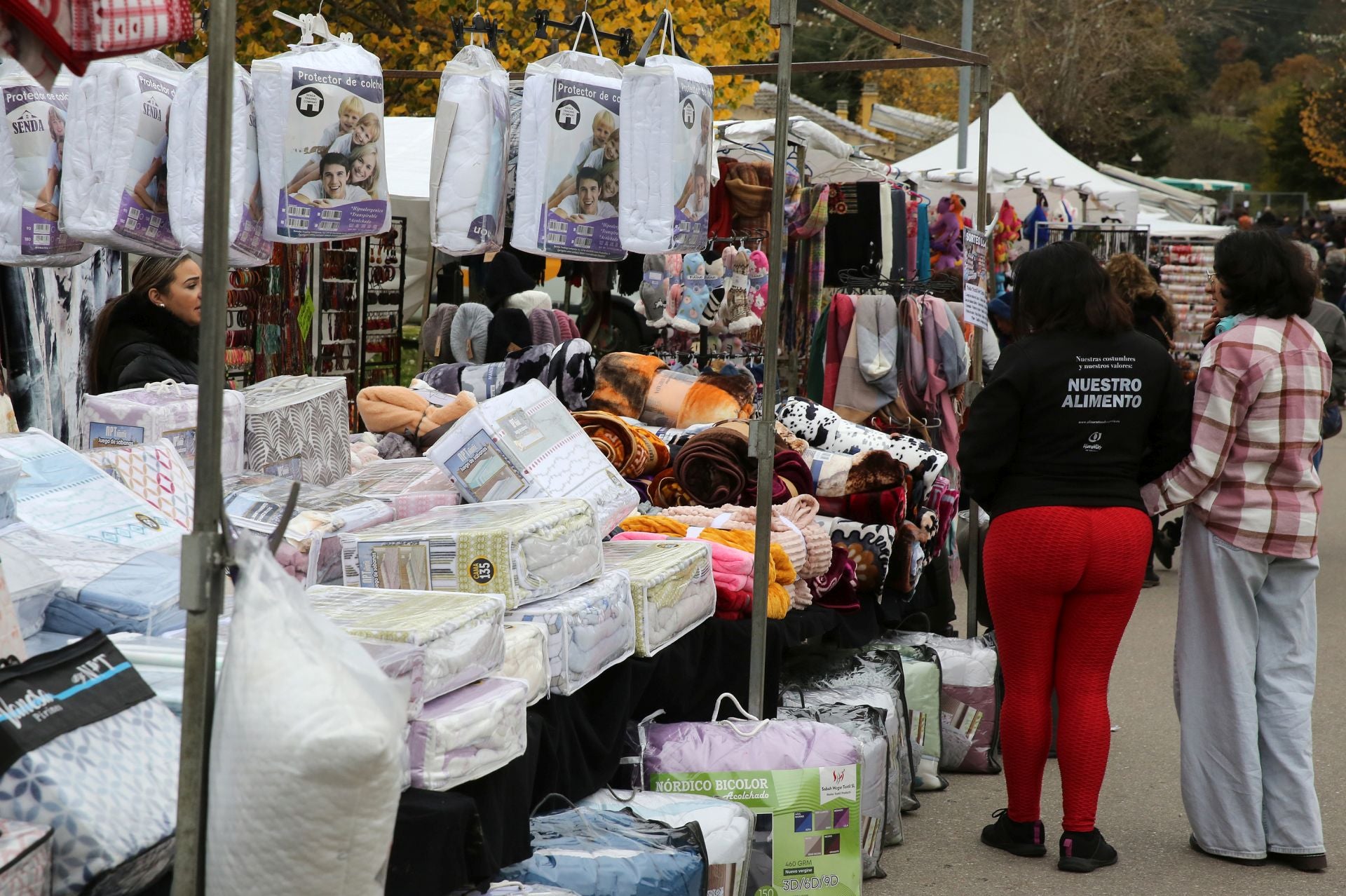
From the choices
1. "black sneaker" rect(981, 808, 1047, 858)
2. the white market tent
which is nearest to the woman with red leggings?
"black sneaker" rect(981, 808, 1047, 858)

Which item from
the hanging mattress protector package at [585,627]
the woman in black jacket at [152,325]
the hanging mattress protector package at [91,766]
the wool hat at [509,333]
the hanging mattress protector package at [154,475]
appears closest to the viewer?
the hanging mattress protector package at [91,766]

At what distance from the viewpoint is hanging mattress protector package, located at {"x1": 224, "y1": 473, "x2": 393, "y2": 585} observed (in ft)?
10.6

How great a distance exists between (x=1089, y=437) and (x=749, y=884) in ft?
4.93

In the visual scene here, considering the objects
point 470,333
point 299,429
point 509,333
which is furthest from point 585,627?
point 470,333

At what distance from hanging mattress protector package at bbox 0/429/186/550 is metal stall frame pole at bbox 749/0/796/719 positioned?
1.42 metres

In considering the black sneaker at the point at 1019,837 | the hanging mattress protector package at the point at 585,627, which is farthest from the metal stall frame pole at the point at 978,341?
the hanging mattress protector package at the point at 585,627

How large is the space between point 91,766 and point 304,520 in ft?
4.55

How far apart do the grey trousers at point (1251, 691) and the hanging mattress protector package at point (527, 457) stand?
1.70 metres

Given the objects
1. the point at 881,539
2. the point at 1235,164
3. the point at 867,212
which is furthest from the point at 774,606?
the point at 1235,164

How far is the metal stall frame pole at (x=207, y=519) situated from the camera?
1.75m

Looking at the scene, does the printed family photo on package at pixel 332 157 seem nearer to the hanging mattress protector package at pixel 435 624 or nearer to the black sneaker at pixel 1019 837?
the hanging mattress protector package at pixel 435 624

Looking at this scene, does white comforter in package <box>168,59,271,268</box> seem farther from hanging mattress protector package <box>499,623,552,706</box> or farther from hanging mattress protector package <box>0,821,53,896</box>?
hanging mattress protector package <box>0,821,53,896</box>

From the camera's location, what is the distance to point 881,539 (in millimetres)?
4598

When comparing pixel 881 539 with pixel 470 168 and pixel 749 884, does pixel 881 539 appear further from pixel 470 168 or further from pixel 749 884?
pixel 470 168
